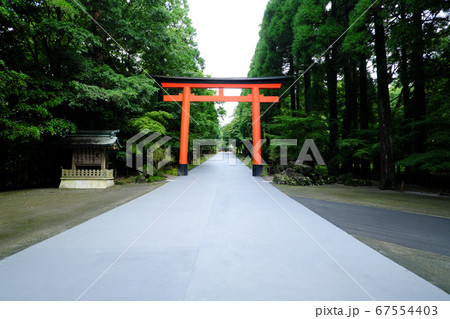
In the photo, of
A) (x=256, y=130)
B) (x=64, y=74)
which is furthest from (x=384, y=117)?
(x=64, y=74)

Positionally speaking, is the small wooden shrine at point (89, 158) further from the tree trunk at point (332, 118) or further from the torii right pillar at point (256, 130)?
the tree trunk at point (332, 118)

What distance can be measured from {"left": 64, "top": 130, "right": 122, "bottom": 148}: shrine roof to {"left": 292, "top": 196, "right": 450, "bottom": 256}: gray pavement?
8.86m

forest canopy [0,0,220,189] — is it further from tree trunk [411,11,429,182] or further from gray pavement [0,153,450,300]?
tree trunk [411,11,429,182]

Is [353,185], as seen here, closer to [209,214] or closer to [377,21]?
[377,21]

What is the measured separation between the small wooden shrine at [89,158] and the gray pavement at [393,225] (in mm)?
8837

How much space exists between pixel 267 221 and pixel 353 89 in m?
12.6

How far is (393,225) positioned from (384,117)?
21.7 feet

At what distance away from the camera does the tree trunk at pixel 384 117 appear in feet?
25.7

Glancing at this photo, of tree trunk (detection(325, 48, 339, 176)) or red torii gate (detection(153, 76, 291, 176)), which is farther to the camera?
red torii gate (detection(153, 76, 291, 176))

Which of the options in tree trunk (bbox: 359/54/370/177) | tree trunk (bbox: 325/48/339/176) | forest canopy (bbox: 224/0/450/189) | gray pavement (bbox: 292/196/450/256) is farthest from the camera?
tree trunk (bbox: 359/54/370/177)

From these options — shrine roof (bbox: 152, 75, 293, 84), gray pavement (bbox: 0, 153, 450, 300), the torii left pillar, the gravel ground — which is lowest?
the gravel ground

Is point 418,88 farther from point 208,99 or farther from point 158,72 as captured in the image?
point 158,72

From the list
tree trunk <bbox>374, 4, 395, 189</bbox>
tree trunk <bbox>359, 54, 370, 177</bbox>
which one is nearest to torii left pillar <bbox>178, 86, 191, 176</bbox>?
tree trunk <bbox>374, 4, 395, 189</bbox>

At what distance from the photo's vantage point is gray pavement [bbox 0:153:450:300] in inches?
67.9
